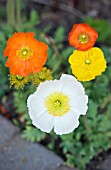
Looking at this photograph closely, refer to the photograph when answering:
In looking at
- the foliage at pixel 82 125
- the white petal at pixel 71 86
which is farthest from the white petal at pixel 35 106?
the foliage at pixel 82 125

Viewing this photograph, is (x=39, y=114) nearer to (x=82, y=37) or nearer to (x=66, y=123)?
(x=66, y=123)

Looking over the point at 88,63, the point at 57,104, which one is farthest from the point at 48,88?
the point at 88,63

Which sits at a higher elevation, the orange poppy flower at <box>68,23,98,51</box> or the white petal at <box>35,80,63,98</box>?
the orange poppy flower at <box>68,23,98,51</box>

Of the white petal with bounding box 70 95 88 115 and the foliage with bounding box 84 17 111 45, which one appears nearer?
the white petal with bounding box 70 95 88 115

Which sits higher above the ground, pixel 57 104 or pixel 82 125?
pixel 57 104

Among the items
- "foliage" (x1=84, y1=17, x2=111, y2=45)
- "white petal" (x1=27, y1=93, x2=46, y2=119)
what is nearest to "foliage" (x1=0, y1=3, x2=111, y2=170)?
"foliage" (x1=84, y1=17, x2=111, y2=45)

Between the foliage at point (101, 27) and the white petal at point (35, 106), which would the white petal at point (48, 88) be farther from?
the foliage at point (101, 27)

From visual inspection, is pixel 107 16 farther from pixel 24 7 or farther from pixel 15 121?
pixel 15 121

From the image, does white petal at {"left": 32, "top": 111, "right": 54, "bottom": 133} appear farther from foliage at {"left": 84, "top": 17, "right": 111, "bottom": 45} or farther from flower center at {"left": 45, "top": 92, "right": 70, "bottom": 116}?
foliage at {"left": 84, "top": 17, "right": 111, "bottom": 45}
